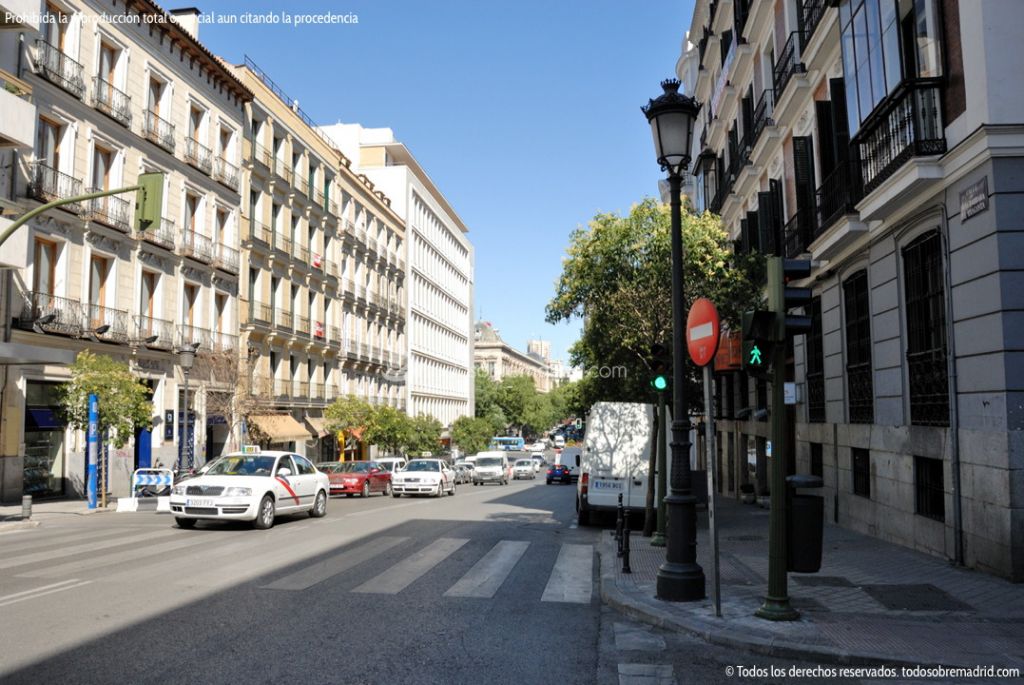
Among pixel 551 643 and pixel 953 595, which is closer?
pixel 551 643

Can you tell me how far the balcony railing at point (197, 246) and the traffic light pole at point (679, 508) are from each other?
88.3 feet

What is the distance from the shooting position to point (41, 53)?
24.3 m

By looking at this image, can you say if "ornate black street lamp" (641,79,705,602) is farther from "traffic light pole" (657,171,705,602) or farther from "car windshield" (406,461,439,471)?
"car windshield" (406,461,439,471)

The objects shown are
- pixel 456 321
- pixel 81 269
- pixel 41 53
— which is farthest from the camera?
pixel 456 321

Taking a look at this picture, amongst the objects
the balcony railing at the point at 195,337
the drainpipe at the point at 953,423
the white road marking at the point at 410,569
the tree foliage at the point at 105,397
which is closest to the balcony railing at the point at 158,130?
the balcony railing at the point at 195,337

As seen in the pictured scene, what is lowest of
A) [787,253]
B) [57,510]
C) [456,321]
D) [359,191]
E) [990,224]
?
[57,510]

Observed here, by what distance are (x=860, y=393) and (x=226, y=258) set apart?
28.3 m

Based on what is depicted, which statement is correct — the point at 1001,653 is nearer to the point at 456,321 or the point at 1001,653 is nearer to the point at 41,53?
the point at 41,53

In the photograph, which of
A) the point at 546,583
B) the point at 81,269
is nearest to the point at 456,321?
the point at 81,269

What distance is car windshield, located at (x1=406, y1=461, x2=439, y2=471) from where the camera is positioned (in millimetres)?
31578

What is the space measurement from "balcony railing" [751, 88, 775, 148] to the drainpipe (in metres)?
10.7

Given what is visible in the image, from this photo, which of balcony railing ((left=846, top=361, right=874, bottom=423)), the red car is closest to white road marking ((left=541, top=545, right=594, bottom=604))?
balcony railing ((left=846, top=361, right=874, bottom=423))

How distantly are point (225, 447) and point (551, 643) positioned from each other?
29751 mm

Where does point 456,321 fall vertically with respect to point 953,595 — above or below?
above
